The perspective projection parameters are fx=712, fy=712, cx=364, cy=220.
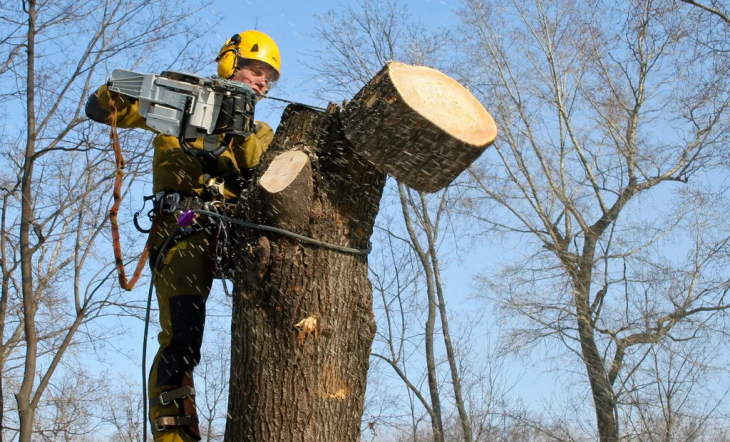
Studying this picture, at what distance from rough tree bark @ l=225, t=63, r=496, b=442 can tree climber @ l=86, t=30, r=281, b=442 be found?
1.36 ft

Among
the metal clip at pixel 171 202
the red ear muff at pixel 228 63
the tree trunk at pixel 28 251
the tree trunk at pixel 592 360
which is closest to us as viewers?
the metal clip at pixel 171 202

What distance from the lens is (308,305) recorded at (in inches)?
98.2

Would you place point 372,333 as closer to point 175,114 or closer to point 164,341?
point 164,341

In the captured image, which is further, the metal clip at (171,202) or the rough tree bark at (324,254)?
the metal clip at (171,202)

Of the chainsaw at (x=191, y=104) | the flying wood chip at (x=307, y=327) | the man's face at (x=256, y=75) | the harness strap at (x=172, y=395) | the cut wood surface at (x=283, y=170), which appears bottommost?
the harness strap at (x=172, y=395)

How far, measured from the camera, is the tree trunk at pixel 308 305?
242 centimetres

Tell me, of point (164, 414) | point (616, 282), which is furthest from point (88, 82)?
point (616, 282)

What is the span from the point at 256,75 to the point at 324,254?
141 cm

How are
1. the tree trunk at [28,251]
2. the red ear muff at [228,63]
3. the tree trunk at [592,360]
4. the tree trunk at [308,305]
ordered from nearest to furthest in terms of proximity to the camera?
the tree trunk at [308,305] → the red ear muff at [228,63] → the tree trunk at [28,251] → the tree trunk at [592,360]

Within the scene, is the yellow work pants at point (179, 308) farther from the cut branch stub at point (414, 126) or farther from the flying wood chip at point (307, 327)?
the cut branch stub at point (414, 126)

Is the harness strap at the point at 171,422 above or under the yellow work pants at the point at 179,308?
under

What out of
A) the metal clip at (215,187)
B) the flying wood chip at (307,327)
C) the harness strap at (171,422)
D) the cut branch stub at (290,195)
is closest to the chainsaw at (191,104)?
the metal clip at (215,187)

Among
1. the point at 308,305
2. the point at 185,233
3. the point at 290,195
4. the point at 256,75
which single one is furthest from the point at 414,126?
the point at 256,75

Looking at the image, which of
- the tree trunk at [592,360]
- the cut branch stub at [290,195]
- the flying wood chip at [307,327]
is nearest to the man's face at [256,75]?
the cut branch stub at [290,195]
